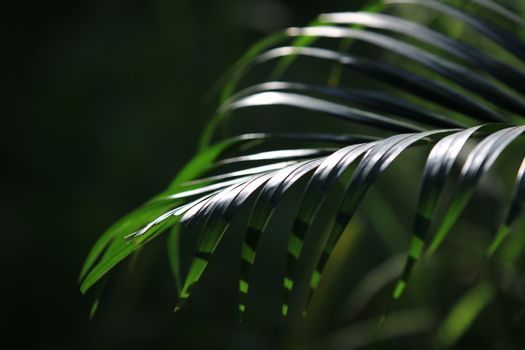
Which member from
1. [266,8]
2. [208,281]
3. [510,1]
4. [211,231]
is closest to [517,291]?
[510,1]

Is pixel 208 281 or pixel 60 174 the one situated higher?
pixel 60 174

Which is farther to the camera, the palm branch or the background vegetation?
the background vegetation

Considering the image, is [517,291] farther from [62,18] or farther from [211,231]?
[62,18]

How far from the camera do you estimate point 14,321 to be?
1.91 m

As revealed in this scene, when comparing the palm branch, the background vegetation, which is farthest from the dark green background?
the palm branch

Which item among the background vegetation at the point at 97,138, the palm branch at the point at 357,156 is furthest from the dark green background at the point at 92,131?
the palm branch at the point at 357,156

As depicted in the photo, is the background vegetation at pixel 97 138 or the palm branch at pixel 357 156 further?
the background vegetation at pixel 97 138

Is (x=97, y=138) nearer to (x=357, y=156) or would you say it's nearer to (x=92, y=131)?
(x=92, y=131)

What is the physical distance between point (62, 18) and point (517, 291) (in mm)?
1734

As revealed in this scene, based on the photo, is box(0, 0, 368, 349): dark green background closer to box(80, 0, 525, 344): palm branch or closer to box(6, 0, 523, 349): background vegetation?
box(6, 0, 523, 349): background vegetation

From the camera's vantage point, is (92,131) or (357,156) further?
(92,131)

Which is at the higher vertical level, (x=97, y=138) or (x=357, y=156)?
(x=357, y=156)

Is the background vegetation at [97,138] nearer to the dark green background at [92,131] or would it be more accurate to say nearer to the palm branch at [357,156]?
the dark green background at [92,131]

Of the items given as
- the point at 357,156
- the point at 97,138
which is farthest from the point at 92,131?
the point at 357,156
